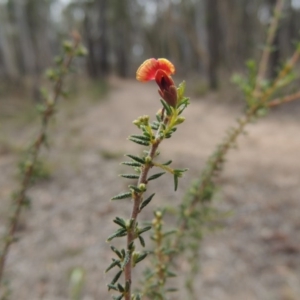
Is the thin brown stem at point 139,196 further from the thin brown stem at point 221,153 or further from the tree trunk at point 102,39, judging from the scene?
the tree trunk at point 102,39

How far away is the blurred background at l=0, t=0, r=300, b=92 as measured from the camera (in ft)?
51.4

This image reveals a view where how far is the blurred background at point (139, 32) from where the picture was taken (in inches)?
616

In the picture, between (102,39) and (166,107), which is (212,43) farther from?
(166,107)

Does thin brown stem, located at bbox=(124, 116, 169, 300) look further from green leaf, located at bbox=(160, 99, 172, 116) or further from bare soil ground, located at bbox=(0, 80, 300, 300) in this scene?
bare soil ground, located at bbox=(0, 80, 300, 300)

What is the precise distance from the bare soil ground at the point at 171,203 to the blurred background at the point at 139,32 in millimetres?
5834

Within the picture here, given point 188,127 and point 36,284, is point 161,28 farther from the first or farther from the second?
point 36,284

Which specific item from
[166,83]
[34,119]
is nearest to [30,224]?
[166,83]

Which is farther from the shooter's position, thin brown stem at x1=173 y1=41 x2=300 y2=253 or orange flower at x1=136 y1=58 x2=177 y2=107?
thin brown stem at x1=173 y1=41 x2=300 y2=253

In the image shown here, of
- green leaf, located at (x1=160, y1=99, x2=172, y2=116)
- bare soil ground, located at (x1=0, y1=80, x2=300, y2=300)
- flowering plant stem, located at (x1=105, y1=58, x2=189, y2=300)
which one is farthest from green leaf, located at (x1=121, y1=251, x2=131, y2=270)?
bare soil ground, located at (x1=0, y1=80, x2=300, y2=300)

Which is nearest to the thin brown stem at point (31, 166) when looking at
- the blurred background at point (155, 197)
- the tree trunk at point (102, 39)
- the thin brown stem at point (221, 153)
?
the blurred background at point (155, 197)

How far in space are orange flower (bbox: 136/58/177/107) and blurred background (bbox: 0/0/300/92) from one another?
1094 cm

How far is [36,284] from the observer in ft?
9.67

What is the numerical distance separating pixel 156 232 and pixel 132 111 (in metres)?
8.44

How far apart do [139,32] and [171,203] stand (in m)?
25.6
